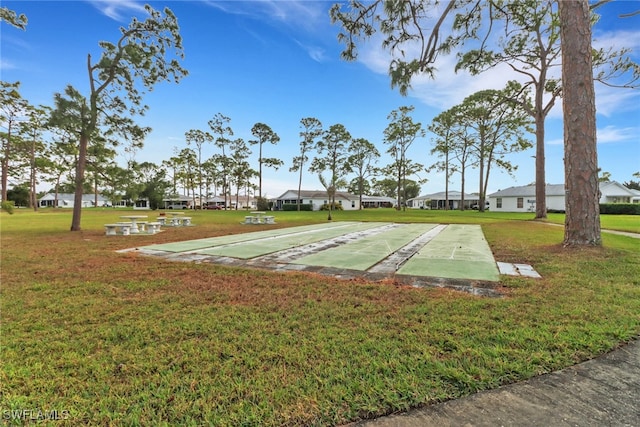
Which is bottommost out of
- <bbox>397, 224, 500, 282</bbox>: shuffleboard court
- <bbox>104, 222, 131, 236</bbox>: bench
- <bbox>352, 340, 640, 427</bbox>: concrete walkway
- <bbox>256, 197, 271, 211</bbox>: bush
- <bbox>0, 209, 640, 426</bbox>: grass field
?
<bbox>352, 340, 640, 427</bbox>: concrete walkway

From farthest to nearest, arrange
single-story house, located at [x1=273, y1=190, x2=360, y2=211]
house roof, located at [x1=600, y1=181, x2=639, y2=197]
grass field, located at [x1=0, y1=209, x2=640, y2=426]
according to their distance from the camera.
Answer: single-story house, located at [x1=273, y1=190, x2=360, y2=211]
house roof, located at [x1=600, y1=181, x2=639, y2=197]
grass field, located at [x1=0, y1=209, x2=640, y2=426]

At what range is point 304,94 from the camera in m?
18.4

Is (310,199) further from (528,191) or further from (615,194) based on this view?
(615,194)

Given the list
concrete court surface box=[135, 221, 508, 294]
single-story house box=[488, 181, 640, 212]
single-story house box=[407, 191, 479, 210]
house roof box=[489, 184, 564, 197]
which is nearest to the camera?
concrete court surface box=[135, 221, 508, 294]

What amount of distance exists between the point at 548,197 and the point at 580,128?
36.6 m

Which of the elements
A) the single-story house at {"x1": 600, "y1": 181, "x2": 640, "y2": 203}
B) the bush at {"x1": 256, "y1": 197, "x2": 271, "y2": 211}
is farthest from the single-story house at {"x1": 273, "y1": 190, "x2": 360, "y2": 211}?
the single-story house at {"x1": 600, "y1": 181, "x2": 640, "y2": 203}

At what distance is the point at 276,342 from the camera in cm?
238

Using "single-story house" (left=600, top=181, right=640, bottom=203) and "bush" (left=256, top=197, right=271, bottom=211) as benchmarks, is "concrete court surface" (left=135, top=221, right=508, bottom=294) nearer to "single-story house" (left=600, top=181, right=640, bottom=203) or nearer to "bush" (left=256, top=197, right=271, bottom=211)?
"bush" (left=256, top=197, right=271, bottom=211)

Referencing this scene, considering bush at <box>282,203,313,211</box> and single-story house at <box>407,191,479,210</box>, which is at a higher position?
single-story house at <box>407,191,479,210</box>

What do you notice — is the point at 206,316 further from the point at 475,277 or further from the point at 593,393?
the point at 475,277

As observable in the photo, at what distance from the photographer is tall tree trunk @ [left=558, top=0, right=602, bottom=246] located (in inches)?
252

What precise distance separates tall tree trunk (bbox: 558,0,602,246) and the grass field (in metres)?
2.49

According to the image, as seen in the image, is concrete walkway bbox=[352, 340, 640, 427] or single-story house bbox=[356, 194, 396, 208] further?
single-story house bbox=[356, 194, 396, 208]

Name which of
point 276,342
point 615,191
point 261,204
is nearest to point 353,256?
point 276,342
